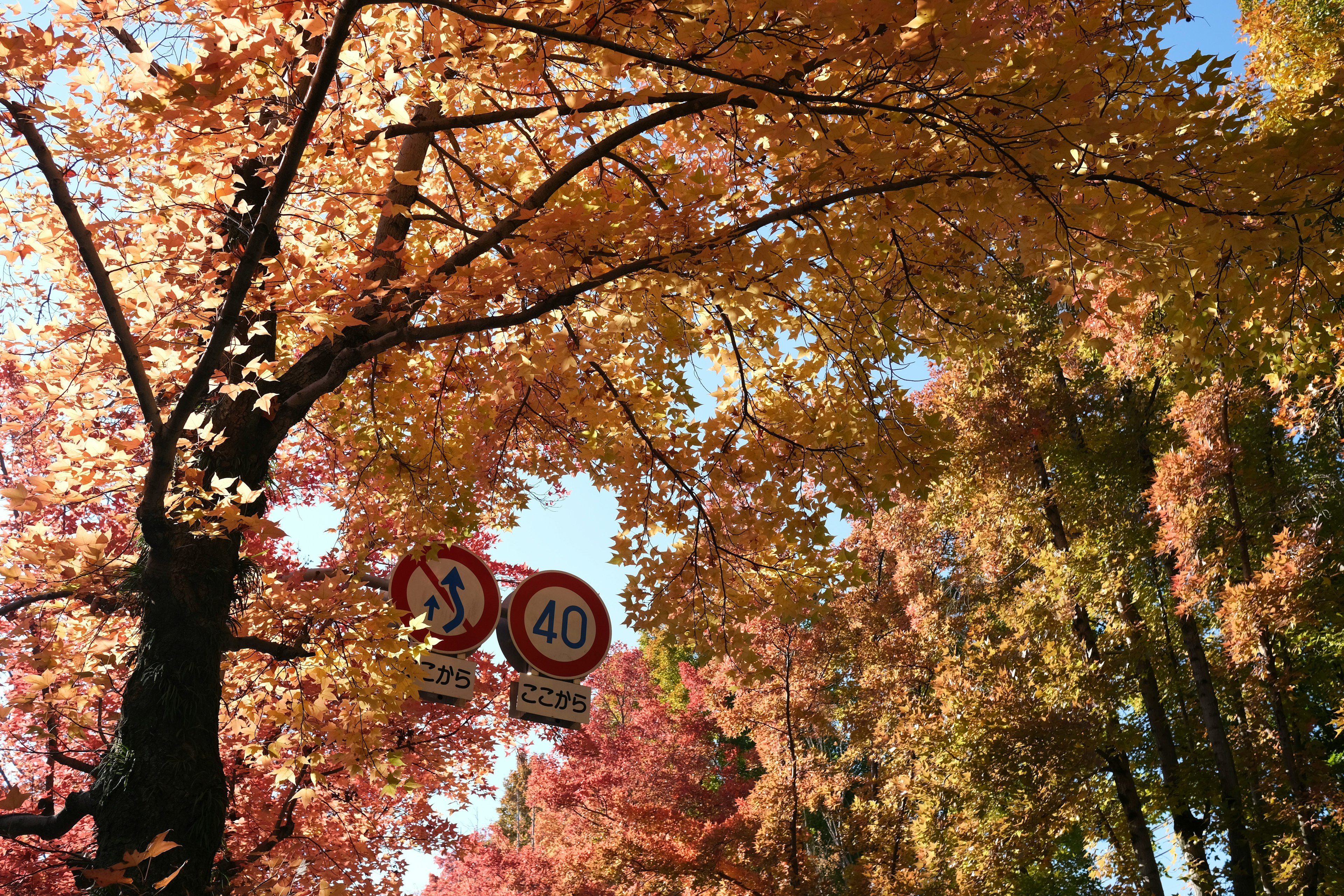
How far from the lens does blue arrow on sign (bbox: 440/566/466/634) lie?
16.4 ft

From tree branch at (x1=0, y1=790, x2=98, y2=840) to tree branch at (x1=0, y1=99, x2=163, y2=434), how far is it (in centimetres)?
184

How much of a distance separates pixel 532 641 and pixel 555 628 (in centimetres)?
18

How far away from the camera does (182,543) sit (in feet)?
12.4

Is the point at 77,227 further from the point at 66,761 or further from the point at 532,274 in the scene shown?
the point at 66,761

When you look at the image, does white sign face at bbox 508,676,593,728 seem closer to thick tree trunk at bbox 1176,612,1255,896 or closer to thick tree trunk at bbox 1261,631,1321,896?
thick tree trunk at bbox 1261,631,1321,896

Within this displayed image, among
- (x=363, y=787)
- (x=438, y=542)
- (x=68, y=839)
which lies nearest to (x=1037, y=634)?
(x=363, y=787)

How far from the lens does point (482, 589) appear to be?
515 cm

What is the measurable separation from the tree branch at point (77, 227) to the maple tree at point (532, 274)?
0.04 ft

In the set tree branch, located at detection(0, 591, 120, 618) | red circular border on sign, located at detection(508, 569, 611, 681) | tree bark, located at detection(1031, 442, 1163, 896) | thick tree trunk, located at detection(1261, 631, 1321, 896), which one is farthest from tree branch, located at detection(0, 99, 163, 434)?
thick tree trunk, located at detection(1261, 631, 1321, 896)

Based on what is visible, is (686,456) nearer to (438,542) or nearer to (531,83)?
(438,542)

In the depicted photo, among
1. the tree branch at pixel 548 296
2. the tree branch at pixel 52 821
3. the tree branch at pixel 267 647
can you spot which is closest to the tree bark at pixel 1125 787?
the tree branch at pixel 548 296

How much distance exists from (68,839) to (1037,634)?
39.6 feet

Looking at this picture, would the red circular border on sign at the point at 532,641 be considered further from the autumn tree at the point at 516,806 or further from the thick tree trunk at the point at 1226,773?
the autumn tree at the point at 516,806

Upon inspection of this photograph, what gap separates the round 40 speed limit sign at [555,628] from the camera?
5.02 metres
